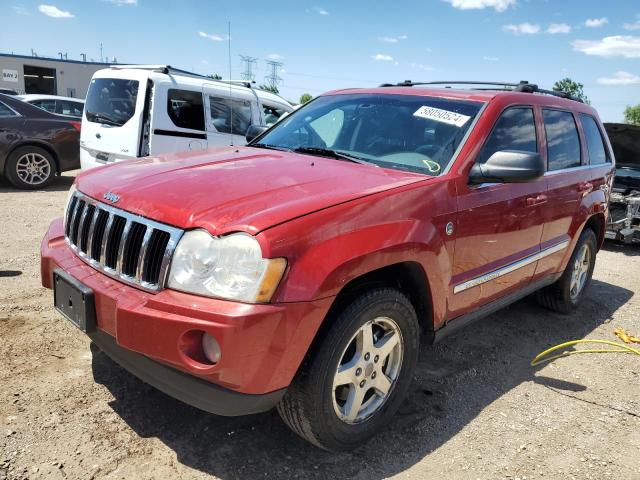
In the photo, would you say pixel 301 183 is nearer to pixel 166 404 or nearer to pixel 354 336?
pixel 354 336

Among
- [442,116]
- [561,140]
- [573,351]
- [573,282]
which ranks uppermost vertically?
[442,116]

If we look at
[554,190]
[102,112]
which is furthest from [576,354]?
[102,112]

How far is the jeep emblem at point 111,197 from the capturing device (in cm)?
250

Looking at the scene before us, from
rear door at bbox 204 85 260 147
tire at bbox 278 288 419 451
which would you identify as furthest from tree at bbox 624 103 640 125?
tire at bbox 278 288 419 451

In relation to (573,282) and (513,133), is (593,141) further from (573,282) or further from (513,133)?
(513,133)

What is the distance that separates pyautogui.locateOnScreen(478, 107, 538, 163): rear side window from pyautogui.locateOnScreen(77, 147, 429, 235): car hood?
0.70 meters

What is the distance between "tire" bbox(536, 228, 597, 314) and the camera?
4.62 metres

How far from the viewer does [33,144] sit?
30.1ft

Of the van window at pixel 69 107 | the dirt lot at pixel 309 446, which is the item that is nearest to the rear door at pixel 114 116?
the dirt lot at pixel 309 446

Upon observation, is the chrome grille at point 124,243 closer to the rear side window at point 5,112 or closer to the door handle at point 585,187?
the door handle at point 585,187

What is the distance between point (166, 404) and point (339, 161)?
5.49 feet

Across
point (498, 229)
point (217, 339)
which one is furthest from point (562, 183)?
point (217, 339)

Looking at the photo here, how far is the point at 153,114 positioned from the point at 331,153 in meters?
5.03

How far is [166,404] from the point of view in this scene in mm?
2883
